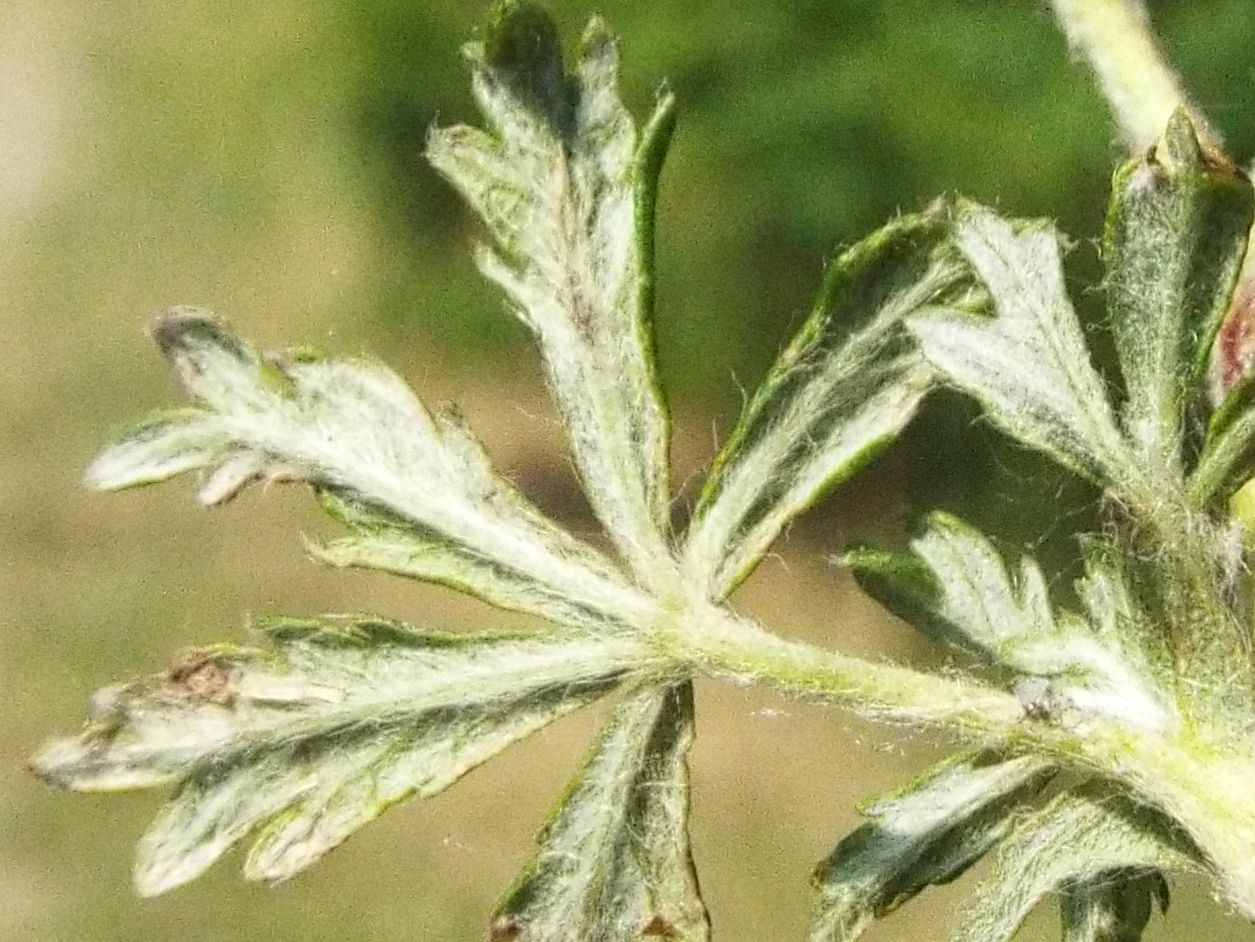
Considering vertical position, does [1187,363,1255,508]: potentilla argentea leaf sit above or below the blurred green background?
below

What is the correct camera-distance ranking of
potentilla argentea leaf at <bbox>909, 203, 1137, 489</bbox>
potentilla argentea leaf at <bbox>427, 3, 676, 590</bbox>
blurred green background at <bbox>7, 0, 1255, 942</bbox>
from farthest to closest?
blurred green background at <bbox>7, 0, 1255, 942</bbox>, potentilla argentea leaf at <bbox>427, 3, 676, 590</bbox>, potentilla argentea leaf at <bbox>909, 203, 1137, 489</bbox>

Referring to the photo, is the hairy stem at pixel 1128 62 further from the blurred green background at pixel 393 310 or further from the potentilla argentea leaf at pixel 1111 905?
the blurred green background at pixel 393 310

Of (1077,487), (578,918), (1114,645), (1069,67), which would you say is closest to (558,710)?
(578,918)

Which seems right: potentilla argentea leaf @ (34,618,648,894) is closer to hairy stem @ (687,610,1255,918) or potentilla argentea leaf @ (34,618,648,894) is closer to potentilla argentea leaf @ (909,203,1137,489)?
hairy stem @ (687,610,1255,918)

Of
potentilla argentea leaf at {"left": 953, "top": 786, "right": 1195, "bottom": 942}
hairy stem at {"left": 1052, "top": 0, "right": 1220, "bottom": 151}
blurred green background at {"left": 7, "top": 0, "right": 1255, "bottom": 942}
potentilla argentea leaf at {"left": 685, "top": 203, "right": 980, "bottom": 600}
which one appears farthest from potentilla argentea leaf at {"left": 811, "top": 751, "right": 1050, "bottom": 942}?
blurred green background at {"left": 7, "top": 0, "right": 1255, "bottom": 942}

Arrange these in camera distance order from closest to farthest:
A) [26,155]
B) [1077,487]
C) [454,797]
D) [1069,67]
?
[1077,487] < [1069,67] < [454,797] < [26,155]

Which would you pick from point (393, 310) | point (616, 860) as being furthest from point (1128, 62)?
point (393, 310)

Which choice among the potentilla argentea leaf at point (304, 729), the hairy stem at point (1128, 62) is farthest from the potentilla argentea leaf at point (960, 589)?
the hairy stem at point (1128, 62)

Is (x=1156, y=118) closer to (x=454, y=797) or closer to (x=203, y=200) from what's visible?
(x=454, y=797)
